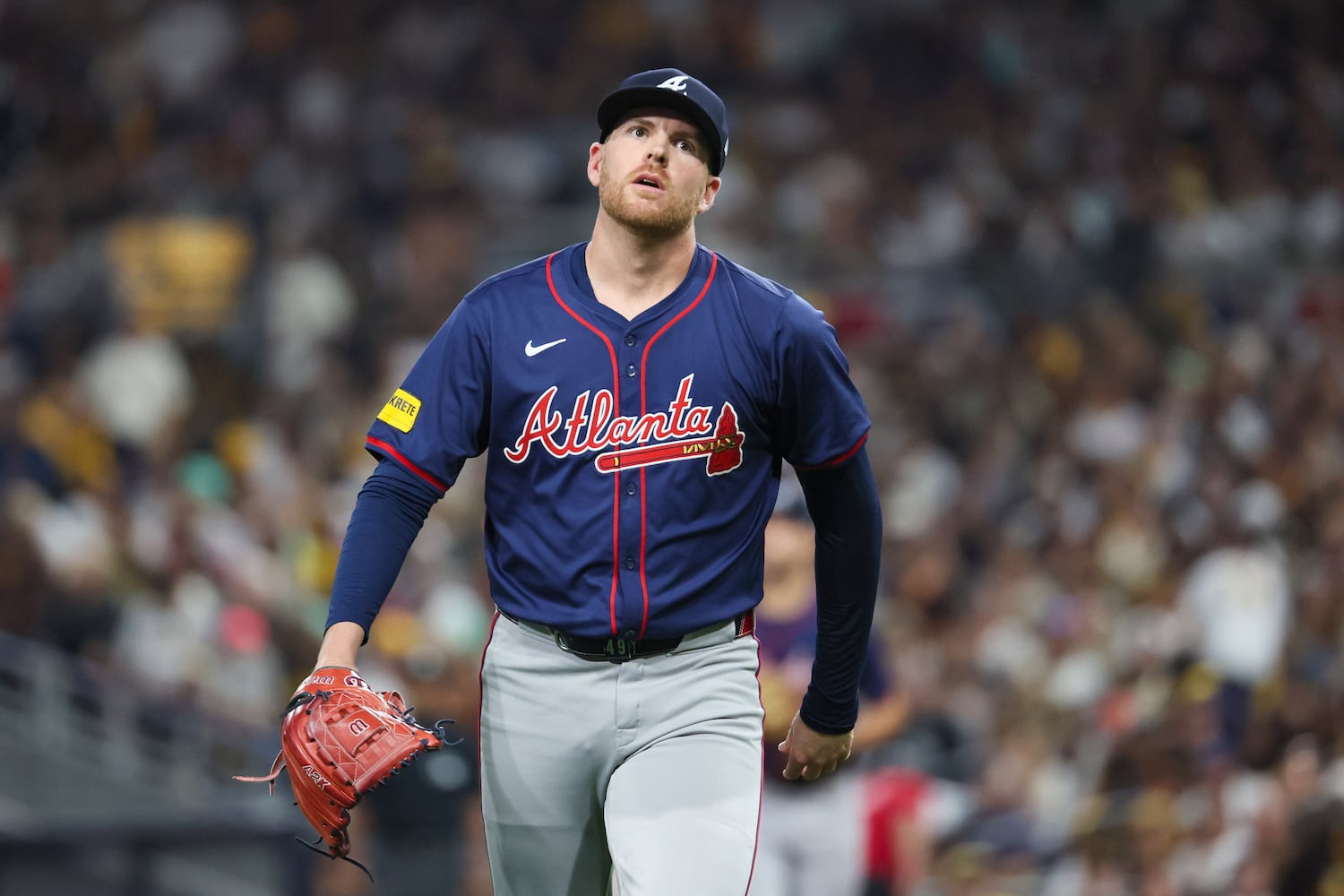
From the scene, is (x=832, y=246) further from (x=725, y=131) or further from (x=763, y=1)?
(x=725, y=131)

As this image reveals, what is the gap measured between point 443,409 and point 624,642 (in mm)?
498

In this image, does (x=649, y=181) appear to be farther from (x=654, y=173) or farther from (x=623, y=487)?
(x=623, y=487)

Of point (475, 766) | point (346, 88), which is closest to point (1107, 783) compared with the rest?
point (475, 766)

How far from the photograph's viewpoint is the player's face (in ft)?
9.33

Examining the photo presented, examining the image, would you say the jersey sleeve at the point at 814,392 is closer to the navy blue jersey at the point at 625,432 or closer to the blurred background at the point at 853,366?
the navy blue jersey at the point at 625,432

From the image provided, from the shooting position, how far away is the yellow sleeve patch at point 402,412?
9.37 ft

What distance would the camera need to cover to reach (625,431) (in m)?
2.84

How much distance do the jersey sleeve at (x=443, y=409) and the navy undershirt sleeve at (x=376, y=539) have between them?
0.10 ft

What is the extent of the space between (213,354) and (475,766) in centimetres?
466

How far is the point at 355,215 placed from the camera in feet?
37.1

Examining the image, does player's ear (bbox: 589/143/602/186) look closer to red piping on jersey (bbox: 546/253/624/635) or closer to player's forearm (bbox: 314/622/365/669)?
red piping on jersey (bbox: 546/253/624/635)

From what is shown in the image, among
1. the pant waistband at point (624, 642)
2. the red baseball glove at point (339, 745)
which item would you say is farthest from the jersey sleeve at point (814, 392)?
the red baseball glove at point (339, 745)

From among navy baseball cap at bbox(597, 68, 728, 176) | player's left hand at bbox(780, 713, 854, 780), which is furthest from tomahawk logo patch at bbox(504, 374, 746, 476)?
player's left hand at bbox(780, 713, 854, 780)

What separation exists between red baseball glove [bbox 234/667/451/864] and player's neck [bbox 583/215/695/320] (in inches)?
31.3
